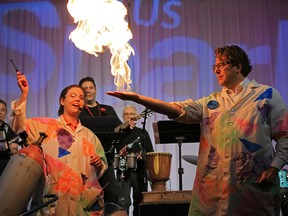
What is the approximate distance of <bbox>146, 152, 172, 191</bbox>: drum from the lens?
548cm

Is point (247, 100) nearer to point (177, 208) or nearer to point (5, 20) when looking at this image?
point (177, 208)

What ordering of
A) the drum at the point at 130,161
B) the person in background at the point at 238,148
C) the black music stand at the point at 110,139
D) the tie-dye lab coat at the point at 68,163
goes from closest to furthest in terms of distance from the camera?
the person in background at the point at 238,148 → the tie-dye lab coat at the point at 68,163 → the black music stand at the point at 110,139 → the drum at the point at 130,161

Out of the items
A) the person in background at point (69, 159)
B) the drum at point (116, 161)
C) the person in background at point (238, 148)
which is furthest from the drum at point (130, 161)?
the person in background at point (238, 148)

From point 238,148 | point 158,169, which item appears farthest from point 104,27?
point 238,148

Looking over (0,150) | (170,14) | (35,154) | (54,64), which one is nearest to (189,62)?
(170,14)

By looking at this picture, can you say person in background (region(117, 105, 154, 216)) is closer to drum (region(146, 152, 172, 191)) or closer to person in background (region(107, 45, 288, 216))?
drum (region(146, 152, 172, 191))

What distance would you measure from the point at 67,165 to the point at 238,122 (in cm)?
157

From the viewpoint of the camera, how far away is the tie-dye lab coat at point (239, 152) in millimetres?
2568

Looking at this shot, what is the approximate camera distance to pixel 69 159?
369cm

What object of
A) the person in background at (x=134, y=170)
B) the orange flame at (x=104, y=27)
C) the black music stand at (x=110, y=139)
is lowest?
the person in background at (x=134, y=170)

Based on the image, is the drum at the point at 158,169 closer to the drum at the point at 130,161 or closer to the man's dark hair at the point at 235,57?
the drum at the point at 130,161

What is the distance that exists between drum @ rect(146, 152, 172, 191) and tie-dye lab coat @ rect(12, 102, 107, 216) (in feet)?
5.54

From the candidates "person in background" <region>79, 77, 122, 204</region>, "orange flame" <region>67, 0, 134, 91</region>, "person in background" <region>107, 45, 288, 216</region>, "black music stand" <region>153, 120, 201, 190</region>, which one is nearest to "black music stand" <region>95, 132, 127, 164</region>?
"person in background" <region>79, 77, 122, 204</region>

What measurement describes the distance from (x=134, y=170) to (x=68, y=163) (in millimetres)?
1936
